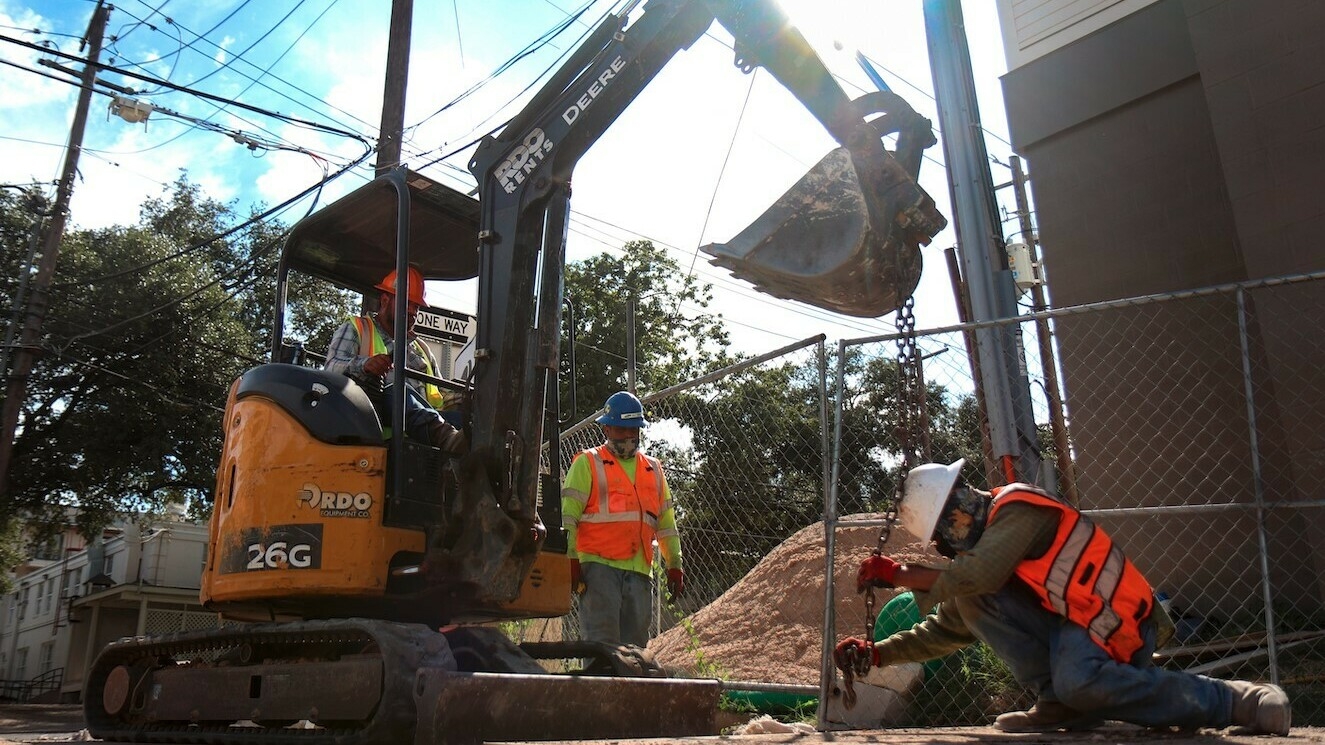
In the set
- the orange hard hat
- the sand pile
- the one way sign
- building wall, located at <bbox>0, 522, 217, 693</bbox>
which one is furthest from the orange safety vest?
building wall, located at <bbox>0, 522, 217, 693</bbox>

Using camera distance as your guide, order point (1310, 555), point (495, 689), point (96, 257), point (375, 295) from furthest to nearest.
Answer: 1. point (96, 257)
2. point (1310, 555)
3. point (375, 295)
4. point (495, 689)

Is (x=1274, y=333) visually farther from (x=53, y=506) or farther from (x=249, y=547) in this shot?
(x=53, y=506)

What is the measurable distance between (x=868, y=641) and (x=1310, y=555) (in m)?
4.70

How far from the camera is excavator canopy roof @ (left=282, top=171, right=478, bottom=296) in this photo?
5.36 metres

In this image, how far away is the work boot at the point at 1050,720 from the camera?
416 centimetres

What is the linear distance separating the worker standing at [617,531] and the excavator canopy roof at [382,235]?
52.6 inches

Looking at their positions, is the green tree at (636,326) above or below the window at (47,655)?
above

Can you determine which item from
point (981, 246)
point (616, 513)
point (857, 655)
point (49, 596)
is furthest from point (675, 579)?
point (49, 596)

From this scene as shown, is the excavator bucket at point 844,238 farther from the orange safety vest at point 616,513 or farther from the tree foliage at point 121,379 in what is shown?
the tree foliage at point 121,379

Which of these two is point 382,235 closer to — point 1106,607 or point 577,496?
point 577,496

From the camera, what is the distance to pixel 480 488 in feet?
14.8

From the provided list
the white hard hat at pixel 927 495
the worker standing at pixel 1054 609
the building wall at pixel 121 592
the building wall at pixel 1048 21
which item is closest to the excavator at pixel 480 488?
the white hard hat at pixel 927 495

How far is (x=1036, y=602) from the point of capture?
4230 mm

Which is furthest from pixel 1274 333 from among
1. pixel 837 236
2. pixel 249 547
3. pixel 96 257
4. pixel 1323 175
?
pixel 96 257
